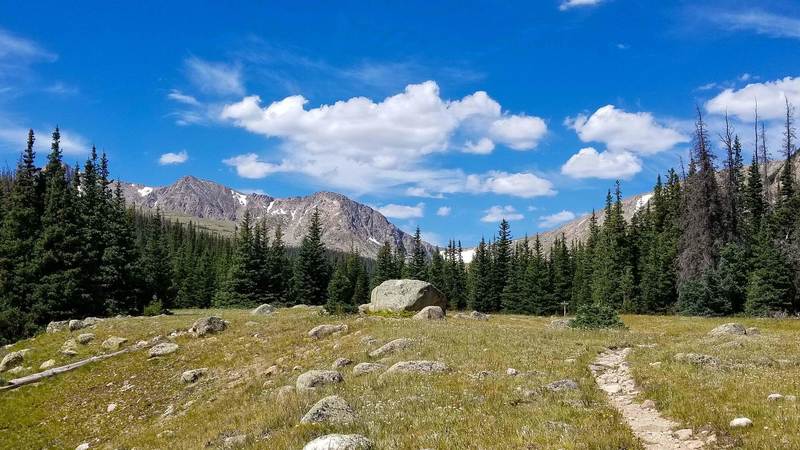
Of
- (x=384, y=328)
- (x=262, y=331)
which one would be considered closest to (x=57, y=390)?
(x=262, y=331)

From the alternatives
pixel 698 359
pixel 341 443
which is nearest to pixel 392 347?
pixel 698 359

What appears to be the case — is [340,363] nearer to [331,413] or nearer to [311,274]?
[331,413]

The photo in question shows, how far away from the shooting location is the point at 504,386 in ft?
51.9

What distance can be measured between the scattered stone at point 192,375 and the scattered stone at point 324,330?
6.02 m

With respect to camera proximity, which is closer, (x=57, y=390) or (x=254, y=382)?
(x=254, y=382)

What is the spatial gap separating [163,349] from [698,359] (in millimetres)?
29230

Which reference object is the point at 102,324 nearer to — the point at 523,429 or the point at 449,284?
the point at 523,429

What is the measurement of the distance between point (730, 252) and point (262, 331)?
54.9m

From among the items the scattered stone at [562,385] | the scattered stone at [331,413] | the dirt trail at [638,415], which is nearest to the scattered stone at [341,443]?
the scattered stone at [331,413]

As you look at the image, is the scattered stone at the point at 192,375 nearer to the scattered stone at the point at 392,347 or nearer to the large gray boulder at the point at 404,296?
the scattered stone at the point at 392,347

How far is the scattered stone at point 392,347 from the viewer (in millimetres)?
23000

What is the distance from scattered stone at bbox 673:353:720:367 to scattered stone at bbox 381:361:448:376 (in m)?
8.23

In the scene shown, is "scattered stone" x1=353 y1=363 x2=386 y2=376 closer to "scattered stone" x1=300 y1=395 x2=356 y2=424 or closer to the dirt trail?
"scattered stone" x1=300 y1=395 x2=356 y2=424

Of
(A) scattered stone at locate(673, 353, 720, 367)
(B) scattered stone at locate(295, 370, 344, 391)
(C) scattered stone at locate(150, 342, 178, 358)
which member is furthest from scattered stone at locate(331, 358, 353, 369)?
(C) scattered stone at locate(150, 342, 178, 358)
